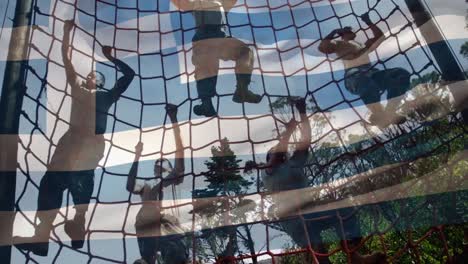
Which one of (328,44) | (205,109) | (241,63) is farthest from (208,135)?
(328,44)

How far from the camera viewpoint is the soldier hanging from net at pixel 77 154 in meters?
0.67

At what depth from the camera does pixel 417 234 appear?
711 mm

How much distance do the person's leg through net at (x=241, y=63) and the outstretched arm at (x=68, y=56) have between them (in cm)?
26

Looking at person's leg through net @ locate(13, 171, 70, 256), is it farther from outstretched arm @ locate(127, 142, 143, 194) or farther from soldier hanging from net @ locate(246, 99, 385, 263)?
soldier hanging from net @ locate(246, 99, 385, 263)

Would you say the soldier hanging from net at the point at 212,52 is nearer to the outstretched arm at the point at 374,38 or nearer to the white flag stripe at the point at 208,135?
the white flag stripe at the point at 208,135

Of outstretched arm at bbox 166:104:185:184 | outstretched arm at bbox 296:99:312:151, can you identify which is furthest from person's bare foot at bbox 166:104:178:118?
outstretched arm at bbox 296:99:312:151

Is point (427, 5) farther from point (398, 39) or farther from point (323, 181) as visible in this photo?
point (323, 181)

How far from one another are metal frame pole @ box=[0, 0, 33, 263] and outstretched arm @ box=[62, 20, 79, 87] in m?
0.06

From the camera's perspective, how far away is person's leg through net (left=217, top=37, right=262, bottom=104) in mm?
843

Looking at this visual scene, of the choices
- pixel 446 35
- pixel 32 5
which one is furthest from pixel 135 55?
pixel 446 35

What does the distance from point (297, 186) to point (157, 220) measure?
22 centimetres

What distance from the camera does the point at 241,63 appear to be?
2.88 ft

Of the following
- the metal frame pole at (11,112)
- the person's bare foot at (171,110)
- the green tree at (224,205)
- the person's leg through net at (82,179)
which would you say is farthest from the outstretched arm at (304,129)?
the metal frame pole at (11,112)

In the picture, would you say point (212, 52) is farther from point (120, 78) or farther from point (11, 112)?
point (11, 112)
